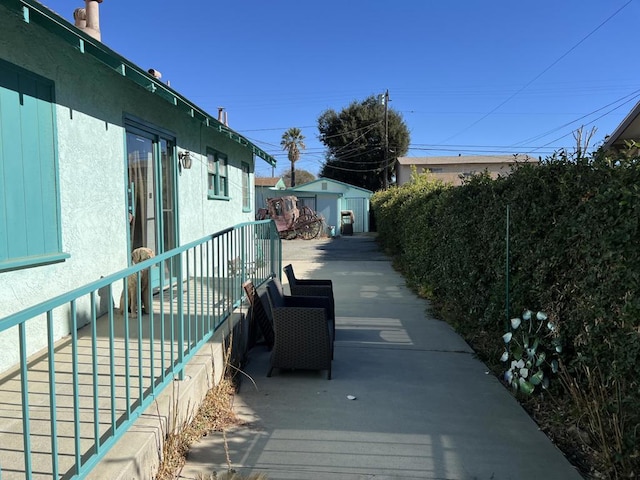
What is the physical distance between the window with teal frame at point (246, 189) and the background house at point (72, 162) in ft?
14.0

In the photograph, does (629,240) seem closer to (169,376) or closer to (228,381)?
(169,376)

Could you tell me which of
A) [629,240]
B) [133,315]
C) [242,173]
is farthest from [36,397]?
[242,173]

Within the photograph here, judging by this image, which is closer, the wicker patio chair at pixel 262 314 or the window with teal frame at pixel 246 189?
the wicker patio chair at pixel 262 314

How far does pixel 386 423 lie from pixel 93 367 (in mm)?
2104

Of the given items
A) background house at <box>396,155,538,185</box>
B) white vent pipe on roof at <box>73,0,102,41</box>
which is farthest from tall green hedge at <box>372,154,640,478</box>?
background house at <box>396,155,538,185</box>

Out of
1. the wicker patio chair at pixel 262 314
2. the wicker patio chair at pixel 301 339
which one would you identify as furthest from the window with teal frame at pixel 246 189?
the wicker patio chair at pixel 301 339

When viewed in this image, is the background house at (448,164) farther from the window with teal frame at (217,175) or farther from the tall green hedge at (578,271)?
the tall green hedge at (578,271)

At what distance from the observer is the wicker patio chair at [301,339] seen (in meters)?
4.07

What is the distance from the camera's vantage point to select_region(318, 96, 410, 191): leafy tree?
36125 millimetres

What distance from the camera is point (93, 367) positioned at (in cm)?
212

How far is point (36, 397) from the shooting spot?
9.21 feet

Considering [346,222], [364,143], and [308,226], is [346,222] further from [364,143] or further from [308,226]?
[364,143]

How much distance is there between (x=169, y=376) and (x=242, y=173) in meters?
8.36

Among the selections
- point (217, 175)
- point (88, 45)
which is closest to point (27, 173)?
point (88, 45)
